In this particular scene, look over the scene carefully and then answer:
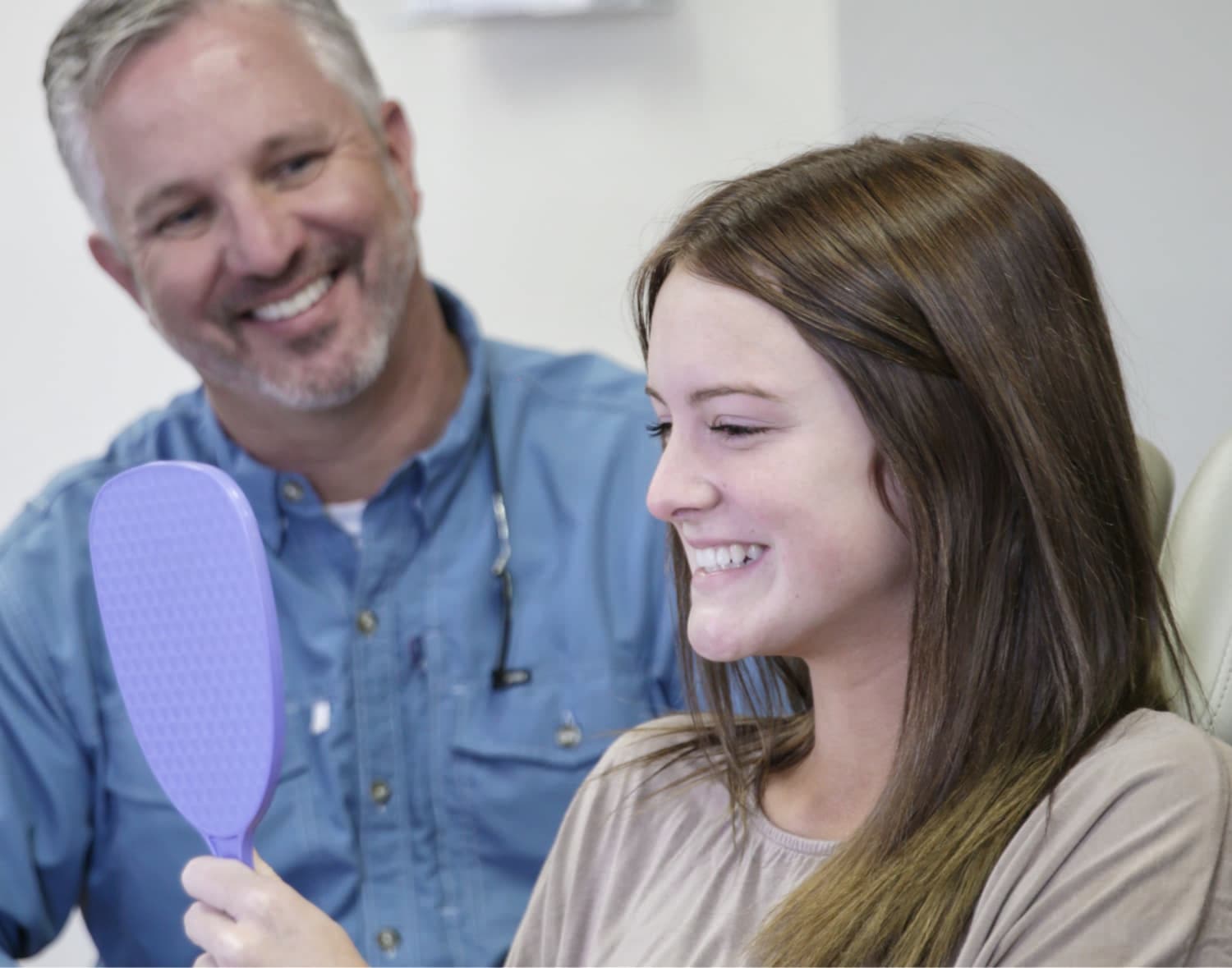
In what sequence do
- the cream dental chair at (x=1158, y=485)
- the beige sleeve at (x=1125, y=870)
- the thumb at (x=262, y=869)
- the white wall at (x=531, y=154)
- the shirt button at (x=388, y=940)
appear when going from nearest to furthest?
1. the beige sleeve at (x=1125, y=870)
2. the thumb at (x=262, y=869)
3. the cream dental chair at (x=1158, y=485)
4. the shirt button at (x=388, y=940)
5. the white wall at (x=531, y=154)

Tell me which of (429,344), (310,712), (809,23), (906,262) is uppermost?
(809,23)

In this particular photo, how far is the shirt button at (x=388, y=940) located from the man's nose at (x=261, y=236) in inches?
26.8

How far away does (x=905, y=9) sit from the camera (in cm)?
193

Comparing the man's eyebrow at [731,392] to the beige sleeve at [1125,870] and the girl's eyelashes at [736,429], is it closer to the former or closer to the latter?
the girl's eyelashes at [736,429]

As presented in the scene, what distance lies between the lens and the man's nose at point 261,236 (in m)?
1.61

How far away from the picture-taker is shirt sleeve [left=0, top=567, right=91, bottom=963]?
5.16ft

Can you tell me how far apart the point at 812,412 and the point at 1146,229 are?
3.05 feet

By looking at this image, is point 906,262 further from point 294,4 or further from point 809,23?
point 809,23

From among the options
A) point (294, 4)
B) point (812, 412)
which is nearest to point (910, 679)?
point (812, 412)

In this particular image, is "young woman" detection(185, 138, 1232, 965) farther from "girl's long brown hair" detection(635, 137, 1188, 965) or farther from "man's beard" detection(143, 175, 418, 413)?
"man's beard" detection(143, 175, 418, 413)

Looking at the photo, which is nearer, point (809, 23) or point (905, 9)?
point (905, 9)

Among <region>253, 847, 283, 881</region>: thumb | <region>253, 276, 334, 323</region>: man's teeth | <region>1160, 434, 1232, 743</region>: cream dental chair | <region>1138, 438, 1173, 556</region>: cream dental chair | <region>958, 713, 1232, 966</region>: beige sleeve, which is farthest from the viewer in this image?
<region>253, 276, 334, 323</region>: man's teeth

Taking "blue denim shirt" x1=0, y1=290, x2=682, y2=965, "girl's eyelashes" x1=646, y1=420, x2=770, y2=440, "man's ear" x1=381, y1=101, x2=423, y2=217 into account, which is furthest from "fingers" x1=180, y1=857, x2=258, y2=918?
"man's ear" x1=381, y1=101, x2=423, y2=217

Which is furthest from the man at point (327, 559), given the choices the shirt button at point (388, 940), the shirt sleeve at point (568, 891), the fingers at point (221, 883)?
the fingers at point (221, 883)
